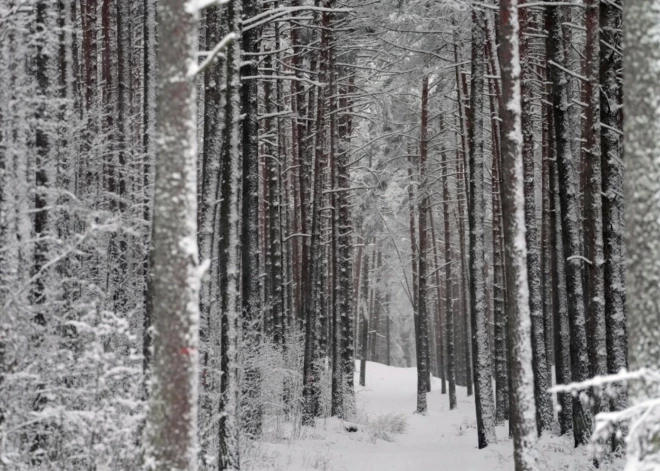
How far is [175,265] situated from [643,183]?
3489 millimetres

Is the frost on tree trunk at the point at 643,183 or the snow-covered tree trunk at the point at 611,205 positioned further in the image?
the snow-covered tree trunk at the point at 611,205

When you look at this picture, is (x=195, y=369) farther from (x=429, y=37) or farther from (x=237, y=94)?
(x=429, y=37)

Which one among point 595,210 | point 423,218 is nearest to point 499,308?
point 595,210

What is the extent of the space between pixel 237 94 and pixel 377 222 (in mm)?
18582

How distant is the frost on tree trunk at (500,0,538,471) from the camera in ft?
22.5

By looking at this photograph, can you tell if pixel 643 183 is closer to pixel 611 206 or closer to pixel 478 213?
pixel 611 206

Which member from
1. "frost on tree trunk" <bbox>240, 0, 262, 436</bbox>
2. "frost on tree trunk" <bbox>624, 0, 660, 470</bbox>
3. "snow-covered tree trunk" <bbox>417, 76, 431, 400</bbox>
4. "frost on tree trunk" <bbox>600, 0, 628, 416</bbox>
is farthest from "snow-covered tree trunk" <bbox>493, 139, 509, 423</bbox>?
"frost on tree trunk" <bbox>624, 0, 660, 470</bbox>

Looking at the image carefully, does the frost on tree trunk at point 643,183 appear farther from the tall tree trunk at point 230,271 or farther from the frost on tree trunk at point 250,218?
the frost on tree trunk at point 250,218

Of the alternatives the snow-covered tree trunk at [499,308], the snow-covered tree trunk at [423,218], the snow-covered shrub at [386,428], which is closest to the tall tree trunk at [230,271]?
the snow-covered shrub at [386,428]

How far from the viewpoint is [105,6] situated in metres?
17.0

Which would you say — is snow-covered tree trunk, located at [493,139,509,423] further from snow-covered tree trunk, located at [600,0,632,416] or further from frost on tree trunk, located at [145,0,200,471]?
frost on tree trunk, located at [145,0,200,471]

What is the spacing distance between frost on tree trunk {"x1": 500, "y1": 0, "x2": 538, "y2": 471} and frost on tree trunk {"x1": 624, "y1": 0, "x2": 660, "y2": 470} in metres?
1.82

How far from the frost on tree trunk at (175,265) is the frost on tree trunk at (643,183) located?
3.24 metres

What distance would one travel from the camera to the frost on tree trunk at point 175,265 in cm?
450
